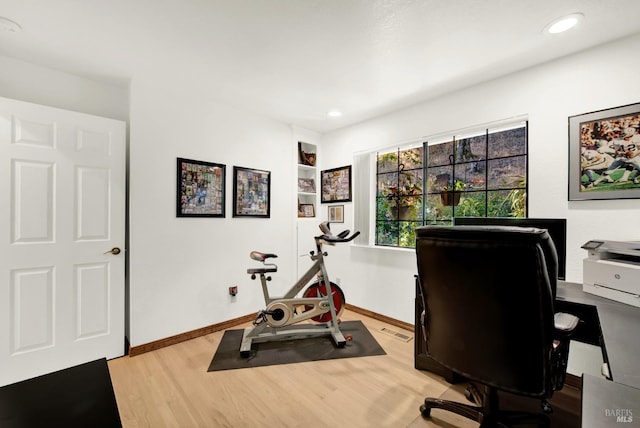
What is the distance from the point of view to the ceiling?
1.60 meters

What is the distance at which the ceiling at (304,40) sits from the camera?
5.25 ft

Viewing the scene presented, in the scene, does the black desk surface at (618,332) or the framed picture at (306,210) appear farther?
the framed picture at (306,210)

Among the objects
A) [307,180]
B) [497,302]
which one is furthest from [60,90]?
[497,302]

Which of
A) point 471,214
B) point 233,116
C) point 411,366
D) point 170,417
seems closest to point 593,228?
point 471,214

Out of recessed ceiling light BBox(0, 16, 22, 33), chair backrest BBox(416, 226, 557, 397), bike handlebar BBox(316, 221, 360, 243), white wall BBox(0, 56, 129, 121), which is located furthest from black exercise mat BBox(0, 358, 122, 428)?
white wall BBox(0, 56, 129, 121)

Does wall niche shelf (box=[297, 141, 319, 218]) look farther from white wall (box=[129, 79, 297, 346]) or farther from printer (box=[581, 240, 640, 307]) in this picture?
printer (box=[581, 240, 640, 307])

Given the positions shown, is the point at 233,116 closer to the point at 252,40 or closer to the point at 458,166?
the point at 252,40

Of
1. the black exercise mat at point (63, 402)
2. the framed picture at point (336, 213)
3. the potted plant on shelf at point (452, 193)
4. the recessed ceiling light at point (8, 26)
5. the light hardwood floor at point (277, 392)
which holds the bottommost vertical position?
the light hardwood floor at point (277, 392)

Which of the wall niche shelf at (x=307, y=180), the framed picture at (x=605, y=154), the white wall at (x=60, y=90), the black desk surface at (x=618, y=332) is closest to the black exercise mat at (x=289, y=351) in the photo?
the black desk surface at (x=618, y=332)

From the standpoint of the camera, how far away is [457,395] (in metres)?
1.92

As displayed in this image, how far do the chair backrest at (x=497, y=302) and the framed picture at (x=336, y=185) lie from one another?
2300 mm

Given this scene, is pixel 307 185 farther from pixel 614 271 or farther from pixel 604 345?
pixel 604 345

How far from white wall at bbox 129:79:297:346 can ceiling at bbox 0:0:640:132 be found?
351mm

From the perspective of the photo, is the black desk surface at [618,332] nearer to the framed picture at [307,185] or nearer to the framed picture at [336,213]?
the framed picture at [336,213]
